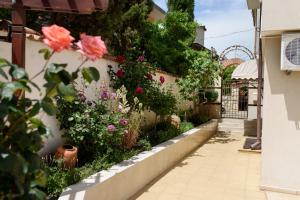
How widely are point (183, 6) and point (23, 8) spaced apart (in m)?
20.4

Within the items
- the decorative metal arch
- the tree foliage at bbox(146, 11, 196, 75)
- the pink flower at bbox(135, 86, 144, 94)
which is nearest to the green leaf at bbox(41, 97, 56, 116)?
the pink flower at bbox(135, 86, 144, 94)

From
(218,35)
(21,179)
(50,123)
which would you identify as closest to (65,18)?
Result: (50,123)

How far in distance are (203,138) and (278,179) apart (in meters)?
9.02

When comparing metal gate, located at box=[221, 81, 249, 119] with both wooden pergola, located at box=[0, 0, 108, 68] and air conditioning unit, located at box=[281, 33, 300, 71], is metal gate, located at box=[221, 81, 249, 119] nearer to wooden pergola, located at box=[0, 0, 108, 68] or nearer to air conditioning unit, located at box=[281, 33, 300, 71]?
air conditioning unit, located at box=[281, 33, 300, 71]

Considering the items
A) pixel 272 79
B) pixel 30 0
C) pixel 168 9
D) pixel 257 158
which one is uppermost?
pixel 168 9

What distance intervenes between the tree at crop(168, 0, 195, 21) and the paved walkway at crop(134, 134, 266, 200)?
1206cm

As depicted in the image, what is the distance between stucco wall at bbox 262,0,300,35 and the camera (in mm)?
8375

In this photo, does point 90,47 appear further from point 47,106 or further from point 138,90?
point 138,90

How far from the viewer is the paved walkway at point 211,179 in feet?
29.9

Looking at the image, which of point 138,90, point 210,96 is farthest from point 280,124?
point 210,96

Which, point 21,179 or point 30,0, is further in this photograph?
point 30,0

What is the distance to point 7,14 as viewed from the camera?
13062mm

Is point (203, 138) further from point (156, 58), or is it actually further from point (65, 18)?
point (65, 18)

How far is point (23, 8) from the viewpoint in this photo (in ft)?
16.6
